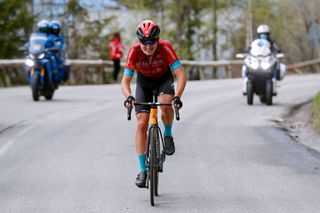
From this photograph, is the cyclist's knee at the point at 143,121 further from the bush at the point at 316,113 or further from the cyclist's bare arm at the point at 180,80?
the bush at the point at 316,113

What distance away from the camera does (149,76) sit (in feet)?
33.1

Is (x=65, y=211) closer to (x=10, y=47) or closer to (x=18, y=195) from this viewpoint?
(x=18, y=195)

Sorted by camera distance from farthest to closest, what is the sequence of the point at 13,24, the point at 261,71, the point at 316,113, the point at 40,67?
the point at 13,24, the point at 40,67, the point at 261,71, the point at 316,113

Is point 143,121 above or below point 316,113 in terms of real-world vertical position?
above

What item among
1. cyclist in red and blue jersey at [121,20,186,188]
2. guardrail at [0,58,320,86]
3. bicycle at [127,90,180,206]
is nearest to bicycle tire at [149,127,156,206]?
bicycle at [127,90,180,206]

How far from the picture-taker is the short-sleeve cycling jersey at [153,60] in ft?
32.3

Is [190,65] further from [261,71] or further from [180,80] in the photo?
[180,80]

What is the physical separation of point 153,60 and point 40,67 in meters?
13.0

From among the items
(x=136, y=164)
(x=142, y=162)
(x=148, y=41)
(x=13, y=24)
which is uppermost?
(x=148, y=41)

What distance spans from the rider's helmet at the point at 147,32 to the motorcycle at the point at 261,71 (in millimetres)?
12349

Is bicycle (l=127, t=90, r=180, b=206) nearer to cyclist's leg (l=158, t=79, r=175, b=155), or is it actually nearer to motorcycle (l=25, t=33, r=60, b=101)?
cyclist's leg (l=158, t=79, r=175, b=155)

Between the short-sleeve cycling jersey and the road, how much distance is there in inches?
52.2

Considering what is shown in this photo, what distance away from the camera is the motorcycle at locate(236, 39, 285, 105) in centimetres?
2173

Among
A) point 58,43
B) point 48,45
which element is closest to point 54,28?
point 58,43
